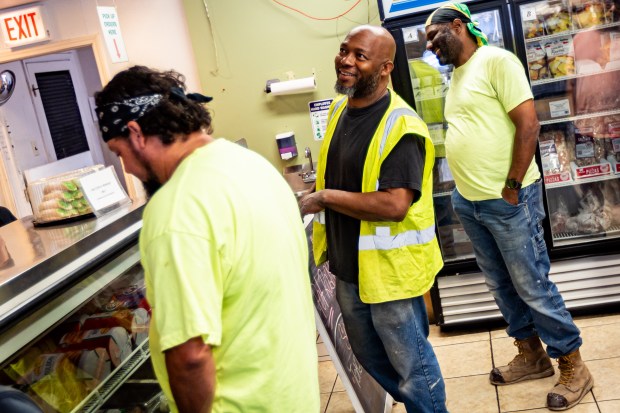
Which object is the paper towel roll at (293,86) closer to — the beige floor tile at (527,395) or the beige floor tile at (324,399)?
the beige floor tile at (324,399)

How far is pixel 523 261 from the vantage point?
11.1 feet

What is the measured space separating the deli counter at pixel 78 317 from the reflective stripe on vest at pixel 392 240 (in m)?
0.89

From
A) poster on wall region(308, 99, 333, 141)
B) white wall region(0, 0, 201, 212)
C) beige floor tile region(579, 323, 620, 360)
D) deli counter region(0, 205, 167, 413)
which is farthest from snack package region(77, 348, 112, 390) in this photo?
white wall region(0, 0, 201, 212)

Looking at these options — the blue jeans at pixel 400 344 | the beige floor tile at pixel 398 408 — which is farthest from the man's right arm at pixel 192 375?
the beige floor tile at pixel 398 408

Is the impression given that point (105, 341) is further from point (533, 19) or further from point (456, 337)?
point (533, 19)

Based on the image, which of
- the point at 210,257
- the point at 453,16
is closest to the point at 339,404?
the point at 453,16

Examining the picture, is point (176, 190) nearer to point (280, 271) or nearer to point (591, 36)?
point (280, 271)

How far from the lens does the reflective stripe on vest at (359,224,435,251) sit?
2.67 meters

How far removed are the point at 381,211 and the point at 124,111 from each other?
3.96ft

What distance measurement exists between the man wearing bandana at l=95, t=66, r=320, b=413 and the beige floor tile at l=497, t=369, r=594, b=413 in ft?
6.72

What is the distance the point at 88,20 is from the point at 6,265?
16.5ft

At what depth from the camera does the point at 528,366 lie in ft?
12.1

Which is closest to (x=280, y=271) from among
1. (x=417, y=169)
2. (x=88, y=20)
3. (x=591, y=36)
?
(x=417, y=169)

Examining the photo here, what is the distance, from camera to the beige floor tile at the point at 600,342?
3809 millimetres
